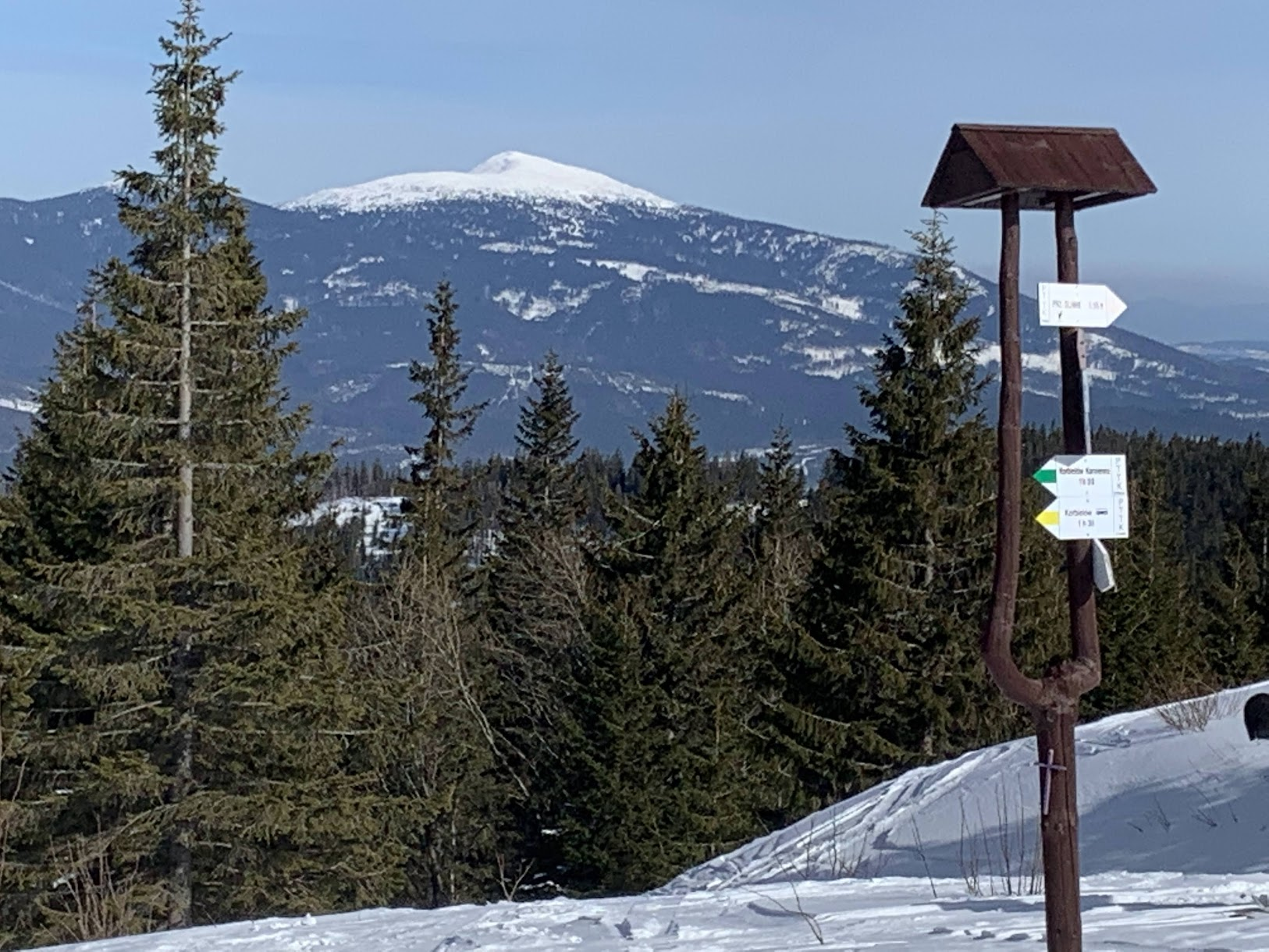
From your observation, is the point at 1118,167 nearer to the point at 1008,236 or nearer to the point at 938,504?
the point at 1008,236

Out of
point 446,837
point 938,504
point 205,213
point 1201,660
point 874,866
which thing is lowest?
point 446,837

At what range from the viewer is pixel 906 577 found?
2406cm

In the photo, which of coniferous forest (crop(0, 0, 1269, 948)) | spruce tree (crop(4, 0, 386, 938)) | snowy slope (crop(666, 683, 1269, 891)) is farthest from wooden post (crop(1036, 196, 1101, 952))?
spruce tree (crop(4, 0, 386, 938))

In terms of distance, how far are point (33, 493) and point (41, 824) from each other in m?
5.51

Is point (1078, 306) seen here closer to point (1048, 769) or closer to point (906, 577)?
point (1048, 769)

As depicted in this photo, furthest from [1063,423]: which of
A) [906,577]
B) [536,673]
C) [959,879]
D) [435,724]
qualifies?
[536,673]

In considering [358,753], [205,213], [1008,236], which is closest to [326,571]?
[358,753]

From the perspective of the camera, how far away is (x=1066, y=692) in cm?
478

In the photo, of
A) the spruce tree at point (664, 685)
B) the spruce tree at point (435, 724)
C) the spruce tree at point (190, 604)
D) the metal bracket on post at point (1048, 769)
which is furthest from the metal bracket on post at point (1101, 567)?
the spruce tree at point (664, 685)

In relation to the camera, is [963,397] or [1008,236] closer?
[1008,236]

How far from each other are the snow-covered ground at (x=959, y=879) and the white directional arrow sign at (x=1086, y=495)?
1757 millimetres

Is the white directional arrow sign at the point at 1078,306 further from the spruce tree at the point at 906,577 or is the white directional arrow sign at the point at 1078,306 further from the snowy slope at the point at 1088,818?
the spruce tree at the point at 906,577

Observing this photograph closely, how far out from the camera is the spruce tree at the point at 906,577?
2355cm

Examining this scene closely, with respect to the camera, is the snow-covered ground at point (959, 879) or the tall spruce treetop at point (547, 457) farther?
the tall spruce treetop at point (547, 457)
